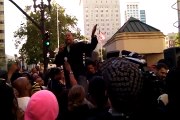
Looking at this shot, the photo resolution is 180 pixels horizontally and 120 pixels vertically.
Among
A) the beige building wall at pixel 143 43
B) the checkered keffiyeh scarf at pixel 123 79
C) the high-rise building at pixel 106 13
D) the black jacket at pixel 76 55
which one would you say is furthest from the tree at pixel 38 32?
the high-rise building at pixel 106 13

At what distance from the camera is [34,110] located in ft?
12.6

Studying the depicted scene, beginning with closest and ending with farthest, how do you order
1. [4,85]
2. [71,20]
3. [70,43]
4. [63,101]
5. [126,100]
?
[126,100] < [4,85] < [63,101] < [70,43] < [71,20]

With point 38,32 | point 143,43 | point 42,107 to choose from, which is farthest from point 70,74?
point 38,32

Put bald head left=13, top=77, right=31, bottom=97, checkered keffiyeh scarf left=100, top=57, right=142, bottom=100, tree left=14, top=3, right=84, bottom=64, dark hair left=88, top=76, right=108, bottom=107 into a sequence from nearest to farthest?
checkered keffiyeh scarf left=100, top=57, right=142, bottom=100 → dark hair left=88, top=76, right=108, bottom=107 → bald head left=13, top=77, right=31, bottom=97 → tree left=14, top=3, right=84, bottom=64

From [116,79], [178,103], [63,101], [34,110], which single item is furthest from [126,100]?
[63,101]

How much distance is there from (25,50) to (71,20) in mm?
9073

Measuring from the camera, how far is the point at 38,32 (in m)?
65.8

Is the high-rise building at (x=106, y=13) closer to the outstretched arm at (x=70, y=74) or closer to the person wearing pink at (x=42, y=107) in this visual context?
the outstretched arm at (x=70, y=74)

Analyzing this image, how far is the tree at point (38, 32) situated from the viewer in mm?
64113

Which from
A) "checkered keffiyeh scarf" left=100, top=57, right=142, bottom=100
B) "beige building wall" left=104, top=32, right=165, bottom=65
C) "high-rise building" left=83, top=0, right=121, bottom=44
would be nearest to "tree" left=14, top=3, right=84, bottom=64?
"beige building wall" left=104, top=32, right=165, bottom=65

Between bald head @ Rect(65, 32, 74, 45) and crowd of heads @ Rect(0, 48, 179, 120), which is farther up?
bald head @ Rect(65, 32, 74, 45)

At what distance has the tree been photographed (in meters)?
64.1

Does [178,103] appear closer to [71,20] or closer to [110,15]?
[71,20]

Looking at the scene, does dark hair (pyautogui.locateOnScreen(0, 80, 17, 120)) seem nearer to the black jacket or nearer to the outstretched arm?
the outstretched arm
